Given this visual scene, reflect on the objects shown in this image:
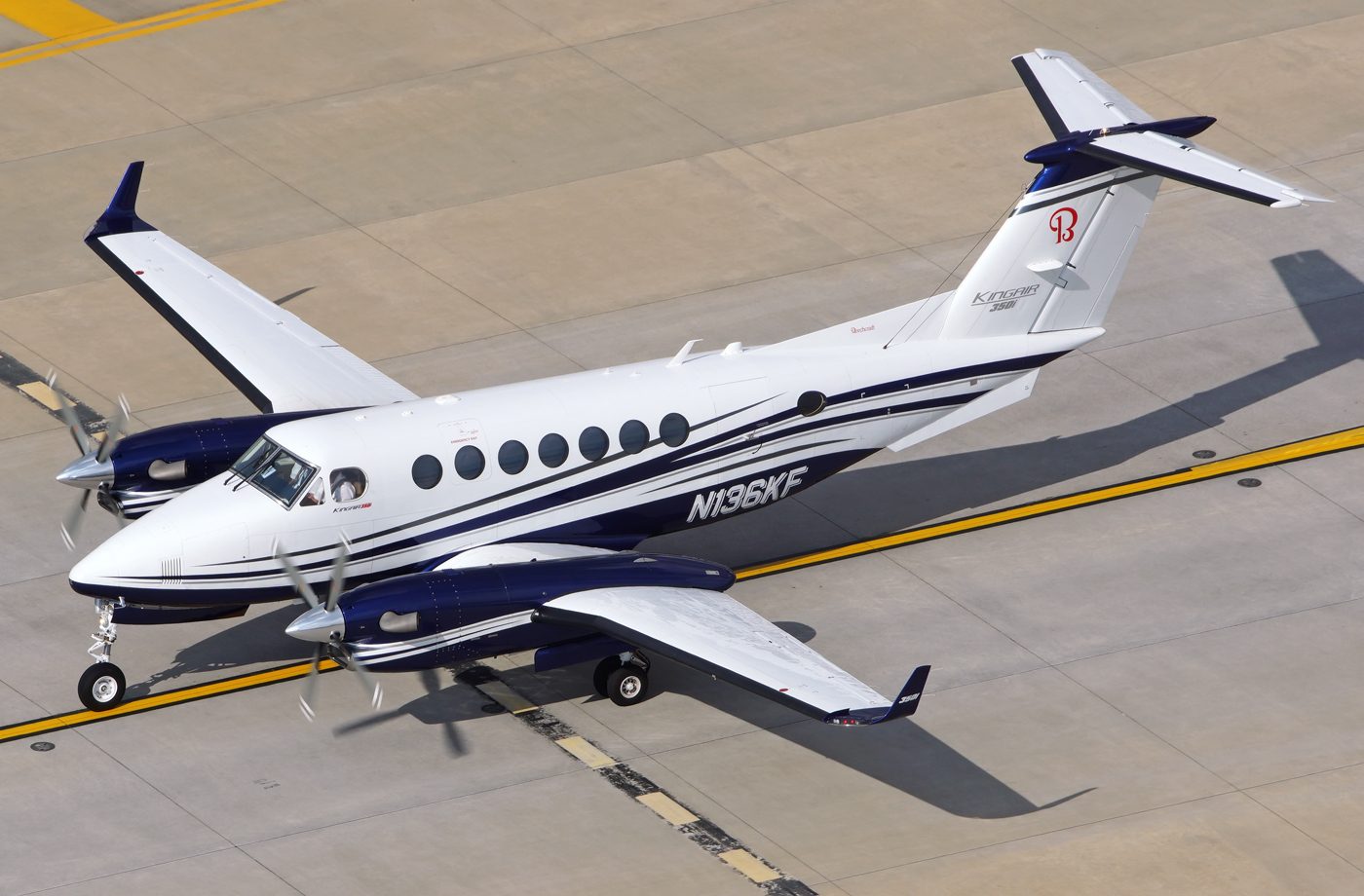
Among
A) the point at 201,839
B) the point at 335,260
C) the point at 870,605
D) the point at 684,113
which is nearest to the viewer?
the point at 201,839

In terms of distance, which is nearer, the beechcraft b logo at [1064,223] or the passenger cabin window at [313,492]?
the passenger cabin window at [313,492]

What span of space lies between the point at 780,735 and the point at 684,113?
15.7m

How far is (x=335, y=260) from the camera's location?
32.8 metres

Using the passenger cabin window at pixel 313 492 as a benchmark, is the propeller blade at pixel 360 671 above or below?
below

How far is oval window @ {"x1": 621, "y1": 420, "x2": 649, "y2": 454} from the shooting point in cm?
2420

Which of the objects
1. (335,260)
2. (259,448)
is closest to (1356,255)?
(335,260)

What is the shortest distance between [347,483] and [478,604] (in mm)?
2094

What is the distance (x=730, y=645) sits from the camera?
71.9ft

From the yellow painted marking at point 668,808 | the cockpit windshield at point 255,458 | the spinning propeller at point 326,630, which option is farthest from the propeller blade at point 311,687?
the yellow painted marking at point 668,808

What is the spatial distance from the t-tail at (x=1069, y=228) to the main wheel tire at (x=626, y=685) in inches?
215

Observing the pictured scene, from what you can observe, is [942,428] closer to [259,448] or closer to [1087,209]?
[1087,209]

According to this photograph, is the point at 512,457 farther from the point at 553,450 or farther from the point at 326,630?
the point at 326,630

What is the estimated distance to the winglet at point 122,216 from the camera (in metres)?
28.4

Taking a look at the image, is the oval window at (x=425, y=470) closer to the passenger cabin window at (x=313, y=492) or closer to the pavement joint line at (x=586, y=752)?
the passenger cabin window at (x=313, y=492)
